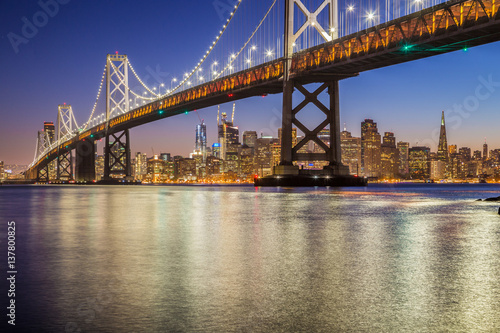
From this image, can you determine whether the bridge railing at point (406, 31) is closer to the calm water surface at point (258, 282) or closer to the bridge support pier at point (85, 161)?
the calm water surface at point (258, 282)

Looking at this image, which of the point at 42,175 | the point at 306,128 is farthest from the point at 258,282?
the point at 42,175

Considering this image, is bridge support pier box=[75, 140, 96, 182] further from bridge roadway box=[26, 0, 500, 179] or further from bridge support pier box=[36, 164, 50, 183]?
bridge roadway box=[26, 0, 500, 179]

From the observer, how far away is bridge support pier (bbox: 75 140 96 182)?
11732 centimetres

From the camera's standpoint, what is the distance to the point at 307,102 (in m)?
58.7

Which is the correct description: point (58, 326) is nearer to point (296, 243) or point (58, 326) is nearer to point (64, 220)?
point (296, 243)

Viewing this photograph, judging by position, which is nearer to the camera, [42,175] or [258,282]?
[258,282]

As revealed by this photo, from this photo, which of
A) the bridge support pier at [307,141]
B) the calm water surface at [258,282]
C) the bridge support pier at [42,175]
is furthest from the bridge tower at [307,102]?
the bridge support pier at [42,175]

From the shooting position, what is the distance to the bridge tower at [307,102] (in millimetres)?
57656

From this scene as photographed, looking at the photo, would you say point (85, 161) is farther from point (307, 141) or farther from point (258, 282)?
point (258, 282)

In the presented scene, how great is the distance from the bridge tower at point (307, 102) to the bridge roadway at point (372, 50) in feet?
2.76

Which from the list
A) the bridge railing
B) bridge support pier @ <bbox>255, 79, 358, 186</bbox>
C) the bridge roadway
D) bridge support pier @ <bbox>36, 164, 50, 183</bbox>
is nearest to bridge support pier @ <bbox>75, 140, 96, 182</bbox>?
bridge support pier @ <bbox>36, 164, 50, 183</bbox>

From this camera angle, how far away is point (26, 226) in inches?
709

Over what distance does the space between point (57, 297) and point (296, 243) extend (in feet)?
22.1

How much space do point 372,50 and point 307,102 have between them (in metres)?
13.1
